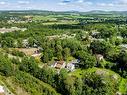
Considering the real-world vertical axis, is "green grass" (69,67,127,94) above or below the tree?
below

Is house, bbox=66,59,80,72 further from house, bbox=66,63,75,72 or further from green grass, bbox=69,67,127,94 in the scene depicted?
green grass, bbox=69,67,127,94

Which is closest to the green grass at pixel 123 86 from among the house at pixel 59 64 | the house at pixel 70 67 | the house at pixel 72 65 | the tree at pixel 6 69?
the house at pixel 70 67

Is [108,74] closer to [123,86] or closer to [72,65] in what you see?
[123,86]

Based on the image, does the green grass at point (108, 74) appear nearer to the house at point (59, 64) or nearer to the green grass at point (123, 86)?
the green grass at point (123, 86)

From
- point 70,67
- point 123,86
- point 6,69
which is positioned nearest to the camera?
point 6,69

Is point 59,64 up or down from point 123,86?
up

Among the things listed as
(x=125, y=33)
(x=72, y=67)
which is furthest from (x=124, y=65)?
(x=125, y=33)

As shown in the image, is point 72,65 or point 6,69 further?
point 72,65

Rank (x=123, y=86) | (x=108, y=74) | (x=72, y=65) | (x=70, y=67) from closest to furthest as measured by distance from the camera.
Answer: (x=123, y=86), (x=108, y=74), (x=70, y=67), (x=72, y=65)

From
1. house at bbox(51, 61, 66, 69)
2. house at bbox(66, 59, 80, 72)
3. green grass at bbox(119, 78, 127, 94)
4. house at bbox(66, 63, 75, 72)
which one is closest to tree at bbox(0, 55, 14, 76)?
house at bbox(51, 61, 66, 69)

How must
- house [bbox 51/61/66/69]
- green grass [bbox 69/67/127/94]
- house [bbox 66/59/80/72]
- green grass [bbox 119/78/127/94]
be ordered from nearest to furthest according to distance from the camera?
green grass [bbox 119/78/127/94] < green grass [bbox 69/67/127/94] < house [bbox 66/59/80/72] < house [bbox 51/61/66/69]

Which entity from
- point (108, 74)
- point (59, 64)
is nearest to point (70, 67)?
point (59, 64)
